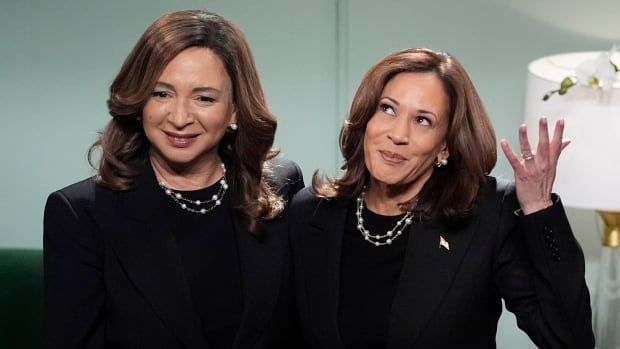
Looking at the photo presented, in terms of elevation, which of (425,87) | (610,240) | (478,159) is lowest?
(610,240)

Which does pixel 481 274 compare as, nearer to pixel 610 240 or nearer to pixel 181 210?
pixel 181 210

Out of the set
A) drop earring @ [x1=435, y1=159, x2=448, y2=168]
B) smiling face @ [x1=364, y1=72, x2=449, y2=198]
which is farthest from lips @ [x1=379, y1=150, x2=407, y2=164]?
drop earring @ [x1=435, y1=159, x2=448, y2=168]

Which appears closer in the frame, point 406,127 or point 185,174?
point 406,127

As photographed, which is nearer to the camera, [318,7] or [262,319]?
[262,319]

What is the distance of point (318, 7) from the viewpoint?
3477mm

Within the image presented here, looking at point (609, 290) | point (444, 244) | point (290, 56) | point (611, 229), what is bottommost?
point (609, 290)

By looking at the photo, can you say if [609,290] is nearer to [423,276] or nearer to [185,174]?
[423,276]

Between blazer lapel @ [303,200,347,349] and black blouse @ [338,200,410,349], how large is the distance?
2 cm

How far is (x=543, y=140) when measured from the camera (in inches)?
81.8

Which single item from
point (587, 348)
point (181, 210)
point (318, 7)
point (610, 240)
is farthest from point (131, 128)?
point (610, 240)

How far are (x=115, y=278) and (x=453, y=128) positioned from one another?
766 mm

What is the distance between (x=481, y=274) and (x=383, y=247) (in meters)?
0.23

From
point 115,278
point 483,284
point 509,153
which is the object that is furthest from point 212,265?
point 509,153

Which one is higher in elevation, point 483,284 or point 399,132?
point 399,132
